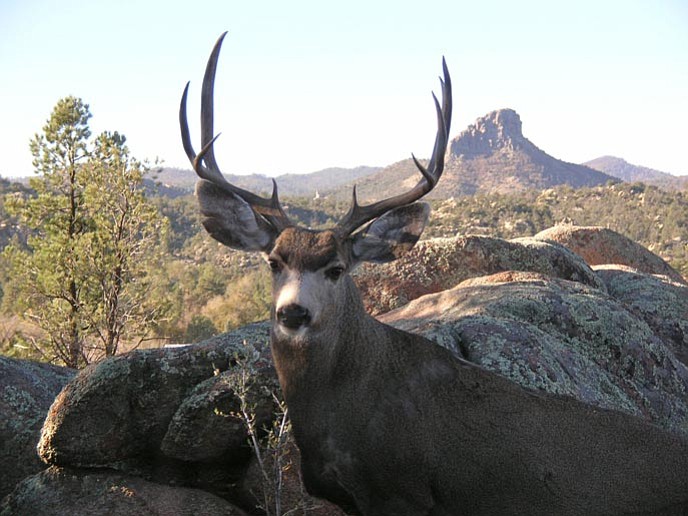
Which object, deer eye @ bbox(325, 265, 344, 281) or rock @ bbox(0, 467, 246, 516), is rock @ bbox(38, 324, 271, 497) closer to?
rock @ bbox(0, 467, 246, 516)

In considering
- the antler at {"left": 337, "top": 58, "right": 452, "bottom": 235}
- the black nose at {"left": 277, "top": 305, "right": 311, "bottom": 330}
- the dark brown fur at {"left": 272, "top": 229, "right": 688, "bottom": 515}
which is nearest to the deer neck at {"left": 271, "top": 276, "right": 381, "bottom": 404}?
the dark brown fur at {"left": 272, "top": 229, "right": 688, "bottom": 515}

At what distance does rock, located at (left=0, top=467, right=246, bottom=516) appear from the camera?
19.7 ft

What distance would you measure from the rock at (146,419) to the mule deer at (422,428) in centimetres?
158

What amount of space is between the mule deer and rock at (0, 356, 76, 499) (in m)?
3.71

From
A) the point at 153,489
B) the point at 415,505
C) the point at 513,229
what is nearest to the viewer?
the point at 415,505

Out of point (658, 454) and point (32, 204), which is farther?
point (32, 204)

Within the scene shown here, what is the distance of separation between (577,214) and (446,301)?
6622 cm

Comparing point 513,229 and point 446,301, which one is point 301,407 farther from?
point 513,229

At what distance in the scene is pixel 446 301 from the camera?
8.84 m

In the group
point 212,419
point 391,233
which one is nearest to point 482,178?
point 212,419

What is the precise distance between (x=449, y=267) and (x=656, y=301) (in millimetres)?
3326

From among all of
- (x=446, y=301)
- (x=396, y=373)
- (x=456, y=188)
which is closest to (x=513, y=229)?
(x=446, y=301)

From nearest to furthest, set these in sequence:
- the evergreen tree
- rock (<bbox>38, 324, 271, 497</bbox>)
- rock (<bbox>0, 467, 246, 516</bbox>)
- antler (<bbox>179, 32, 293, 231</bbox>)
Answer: antler (<bbox>179, 32, 293, 231</bbox>), rock (<bbox>0, 467, 246, 516</bbox>), rock (<bbox>38, 324, 271, 497</bbox>), the evergreen tree

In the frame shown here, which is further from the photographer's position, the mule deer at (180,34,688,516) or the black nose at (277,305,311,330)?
the mule deer at (180,34,688,516)
